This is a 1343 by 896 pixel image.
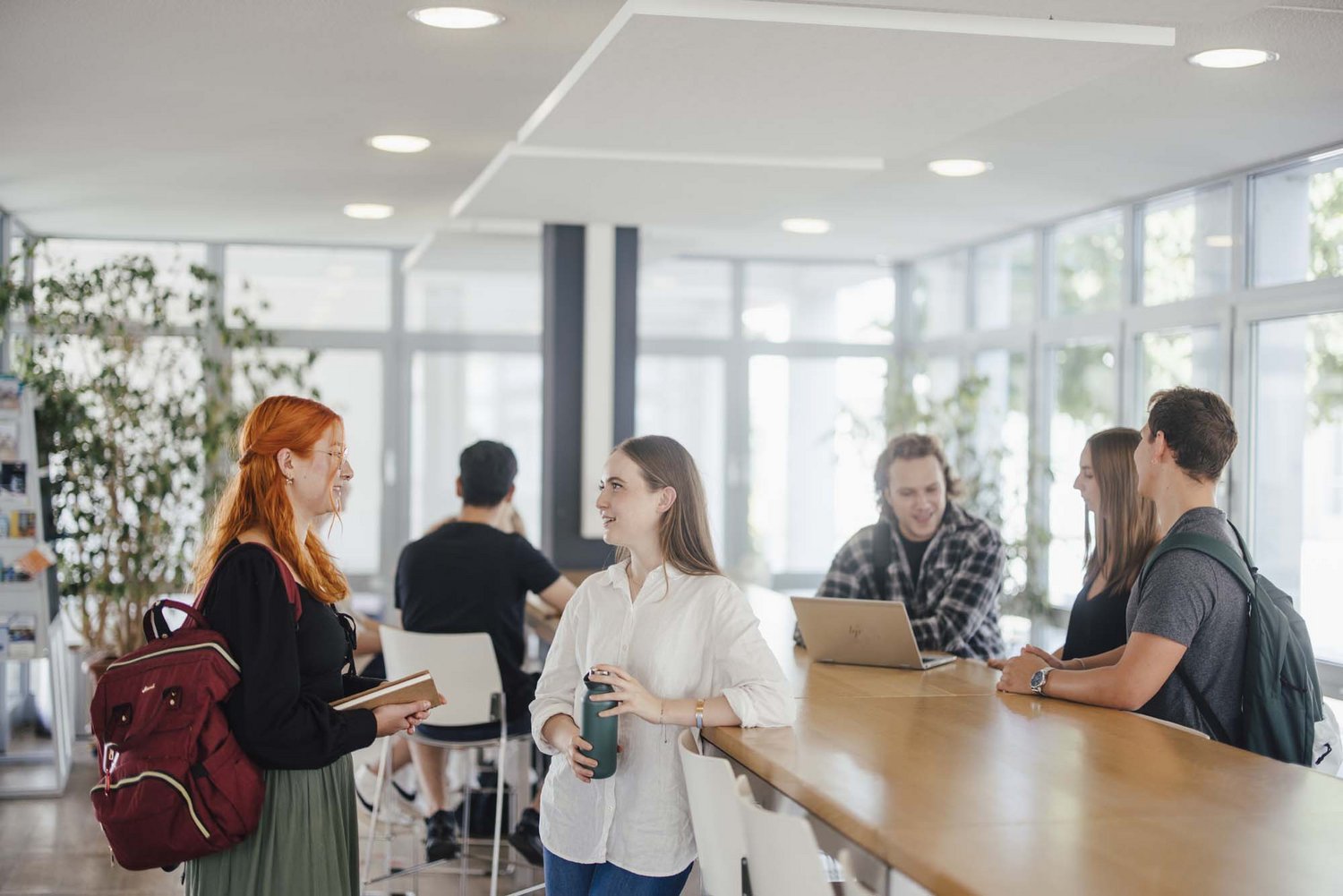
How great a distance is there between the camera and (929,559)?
3.98 metres

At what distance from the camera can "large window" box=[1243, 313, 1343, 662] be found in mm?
5703

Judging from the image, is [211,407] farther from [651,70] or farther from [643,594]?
[643,594]

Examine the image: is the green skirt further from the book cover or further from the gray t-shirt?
the gray t-shirt

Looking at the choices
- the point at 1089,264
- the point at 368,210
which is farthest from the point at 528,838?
the point at 1089,264

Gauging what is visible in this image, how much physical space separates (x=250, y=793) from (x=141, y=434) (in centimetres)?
457

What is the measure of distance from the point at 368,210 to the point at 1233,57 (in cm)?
455

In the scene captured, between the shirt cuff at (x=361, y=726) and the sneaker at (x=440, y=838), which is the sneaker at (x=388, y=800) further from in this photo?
the shirt cuff at (x=361, y=726)

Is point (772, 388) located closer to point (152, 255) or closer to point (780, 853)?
point (152, 255)

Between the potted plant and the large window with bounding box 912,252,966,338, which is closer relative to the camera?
the potted plant

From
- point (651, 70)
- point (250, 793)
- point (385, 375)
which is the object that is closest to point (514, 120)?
→ point (651, 70)

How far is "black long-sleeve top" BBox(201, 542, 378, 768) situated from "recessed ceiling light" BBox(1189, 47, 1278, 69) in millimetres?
3169

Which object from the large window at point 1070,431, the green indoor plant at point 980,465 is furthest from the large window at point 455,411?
the large window at point 1070,431

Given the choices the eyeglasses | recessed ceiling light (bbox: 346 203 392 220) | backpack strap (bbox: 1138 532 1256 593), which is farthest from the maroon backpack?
recessed ceiling light (bbox: 346 203 392 220)

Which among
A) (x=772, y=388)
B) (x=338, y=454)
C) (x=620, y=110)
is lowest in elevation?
(x=338, y=454)
